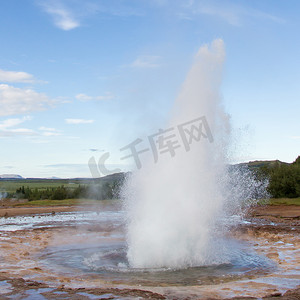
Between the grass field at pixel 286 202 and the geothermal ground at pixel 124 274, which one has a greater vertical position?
the geothermal ground at pixel 124 274

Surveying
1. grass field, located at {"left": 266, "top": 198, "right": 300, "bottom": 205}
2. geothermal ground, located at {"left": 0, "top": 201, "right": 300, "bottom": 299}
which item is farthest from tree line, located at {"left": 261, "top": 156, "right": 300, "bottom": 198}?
geothermal ground, located at {"left": 0, "top": 201, "right": 300, "bottom": 299}

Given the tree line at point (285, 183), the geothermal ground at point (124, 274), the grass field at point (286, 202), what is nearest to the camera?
the geothermal ground at point (124, 274)

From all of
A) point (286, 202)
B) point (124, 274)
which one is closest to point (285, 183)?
point (286, 202)

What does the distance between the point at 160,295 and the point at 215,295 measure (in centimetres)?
120

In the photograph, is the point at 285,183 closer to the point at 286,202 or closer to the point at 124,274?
the point at 286,202

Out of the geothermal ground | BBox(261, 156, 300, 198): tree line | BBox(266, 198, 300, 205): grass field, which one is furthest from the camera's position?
BBox(261, 156, 300, 198): tree line

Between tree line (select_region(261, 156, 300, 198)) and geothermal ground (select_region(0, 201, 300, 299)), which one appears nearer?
geothermal ground (select_region(0, 201, 300, 299))

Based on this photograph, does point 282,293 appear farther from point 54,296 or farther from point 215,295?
point 54,296

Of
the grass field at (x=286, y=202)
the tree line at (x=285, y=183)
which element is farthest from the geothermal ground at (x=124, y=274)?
the tree line at (x=285, y=183)

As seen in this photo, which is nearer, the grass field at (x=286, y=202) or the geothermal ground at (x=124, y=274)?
the geothermal ground at (x=124, y=274)

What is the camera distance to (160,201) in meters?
12.9

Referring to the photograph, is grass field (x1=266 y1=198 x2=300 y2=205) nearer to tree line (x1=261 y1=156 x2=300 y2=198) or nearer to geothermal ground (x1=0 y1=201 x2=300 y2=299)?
tree line (x1=261 y1=156 x2=300 y2=198)

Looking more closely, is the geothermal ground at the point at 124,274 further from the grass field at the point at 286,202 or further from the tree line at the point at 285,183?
the tree line at the point at 285,183

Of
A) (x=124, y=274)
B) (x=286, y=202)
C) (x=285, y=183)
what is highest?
(x=285, y=183)
